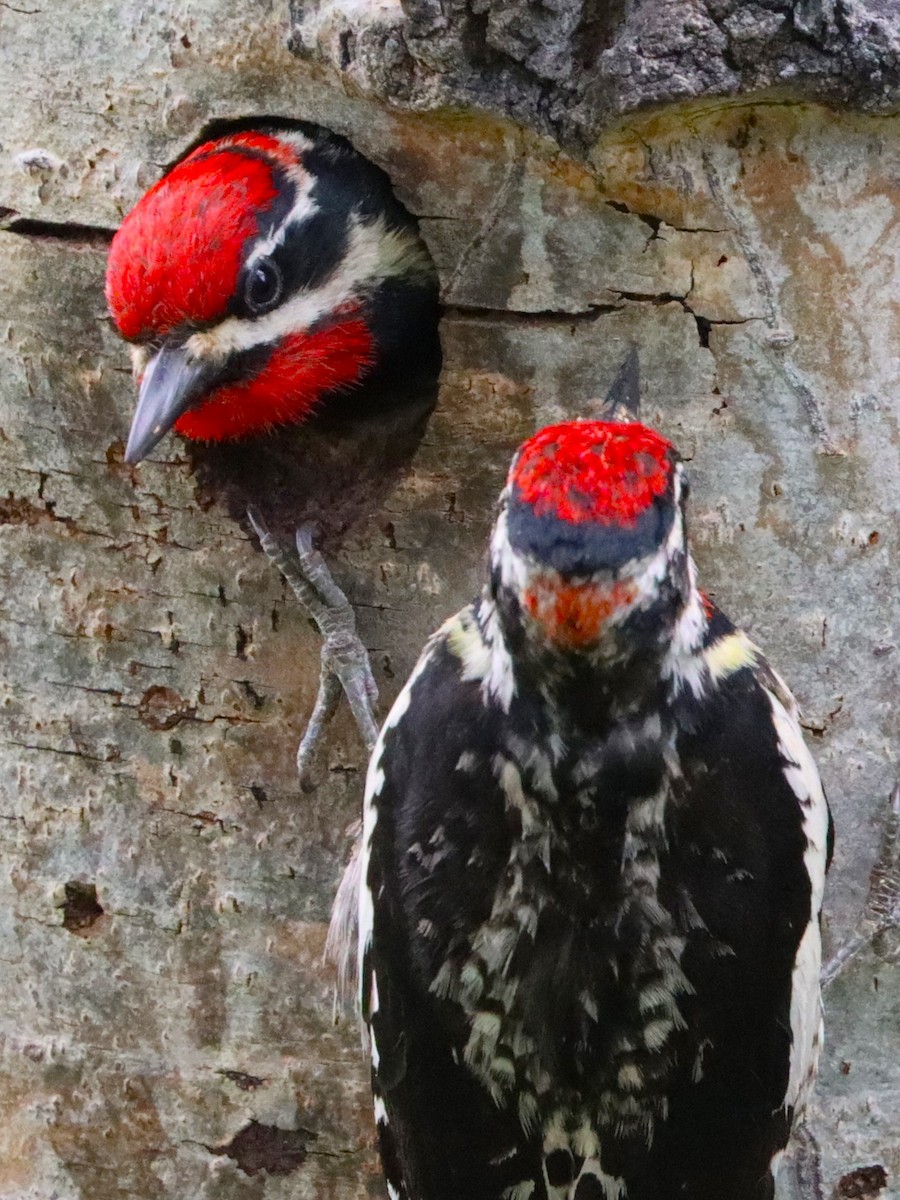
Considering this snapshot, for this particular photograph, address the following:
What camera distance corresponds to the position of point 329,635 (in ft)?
8.82

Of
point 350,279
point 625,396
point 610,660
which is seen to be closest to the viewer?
point 610,660

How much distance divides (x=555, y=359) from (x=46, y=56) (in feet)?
3.35

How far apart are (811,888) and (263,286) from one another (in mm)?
1354

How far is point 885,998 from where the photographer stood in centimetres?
268

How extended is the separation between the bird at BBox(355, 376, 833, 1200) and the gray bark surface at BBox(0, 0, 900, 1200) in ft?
0.66

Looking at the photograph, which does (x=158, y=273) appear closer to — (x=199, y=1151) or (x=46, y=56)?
(x=46, y=56)

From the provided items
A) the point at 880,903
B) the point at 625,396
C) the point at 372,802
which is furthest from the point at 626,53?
the point at 880,903

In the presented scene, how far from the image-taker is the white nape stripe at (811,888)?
253cm

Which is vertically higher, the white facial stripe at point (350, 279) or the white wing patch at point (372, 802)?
the white facial stripe at point (350, 279)

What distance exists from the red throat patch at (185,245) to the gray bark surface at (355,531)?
0.13 metres

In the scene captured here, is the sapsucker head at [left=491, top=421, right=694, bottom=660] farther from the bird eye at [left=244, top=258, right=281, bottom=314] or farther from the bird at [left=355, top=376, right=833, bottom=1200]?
the bird eye at [left=244, top=258, right=281, bottom=314]

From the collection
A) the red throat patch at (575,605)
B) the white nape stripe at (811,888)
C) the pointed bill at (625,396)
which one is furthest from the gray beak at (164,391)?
the white nape stripe at (811,888)

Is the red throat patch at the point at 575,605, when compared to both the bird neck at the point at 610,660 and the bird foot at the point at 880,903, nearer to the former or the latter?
the bird neck at the point at 610,660

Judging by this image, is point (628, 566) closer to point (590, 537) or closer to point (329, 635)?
point (590, 537)
